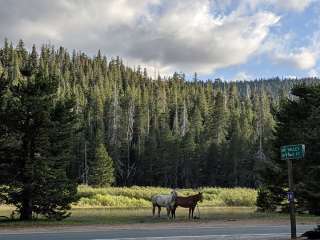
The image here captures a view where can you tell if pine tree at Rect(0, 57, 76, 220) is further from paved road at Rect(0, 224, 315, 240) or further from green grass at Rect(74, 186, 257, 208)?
green grass at Rect(74, 186, 257, 208)

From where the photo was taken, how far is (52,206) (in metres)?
29.0

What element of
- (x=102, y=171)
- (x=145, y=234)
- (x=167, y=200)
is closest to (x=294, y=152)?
(x=145, y=234)

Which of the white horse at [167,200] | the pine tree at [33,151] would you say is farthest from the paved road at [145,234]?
the white horse at [167,200]

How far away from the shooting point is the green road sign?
18547 millimetres

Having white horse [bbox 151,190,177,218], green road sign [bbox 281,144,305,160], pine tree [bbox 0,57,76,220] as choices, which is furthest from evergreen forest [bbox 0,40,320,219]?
green road sign [bbox 281,144,305,160]

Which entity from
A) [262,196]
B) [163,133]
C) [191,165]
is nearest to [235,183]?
[191,165]

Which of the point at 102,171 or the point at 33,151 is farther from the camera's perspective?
the point at 102,171

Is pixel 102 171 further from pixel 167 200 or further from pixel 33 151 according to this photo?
pixel 33 151

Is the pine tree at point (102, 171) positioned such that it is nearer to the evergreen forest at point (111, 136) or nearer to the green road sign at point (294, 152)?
the evergreen forest at point (111, 136)

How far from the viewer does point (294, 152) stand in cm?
1878

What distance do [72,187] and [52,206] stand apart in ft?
4.66

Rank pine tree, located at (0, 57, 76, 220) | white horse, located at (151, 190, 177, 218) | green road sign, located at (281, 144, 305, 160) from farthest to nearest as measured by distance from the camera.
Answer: white horse, located at (151, 190, 177, 218) < pine tree, located at (0, 57, 76, 220) < green road sign, located at (281, 144, 305, 160)

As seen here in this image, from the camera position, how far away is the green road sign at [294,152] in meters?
18.5

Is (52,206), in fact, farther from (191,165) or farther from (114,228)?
(191,165)
